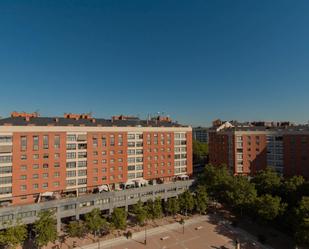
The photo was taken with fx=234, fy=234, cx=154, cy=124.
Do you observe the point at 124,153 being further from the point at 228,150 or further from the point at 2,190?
the point at 228,150

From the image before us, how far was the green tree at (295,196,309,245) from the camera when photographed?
4258cm

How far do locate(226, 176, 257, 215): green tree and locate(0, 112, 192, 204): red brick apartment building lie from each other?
1864cm

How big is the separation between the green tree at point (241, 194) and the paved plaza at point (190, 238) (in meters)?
6.34

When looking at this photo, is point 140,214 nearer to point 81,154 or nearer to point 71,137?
point 81,154

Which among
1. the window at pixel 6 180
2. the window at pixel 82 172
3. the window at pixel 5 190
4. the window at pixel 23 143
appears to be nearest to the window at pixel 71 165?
the window at pixel 82 172

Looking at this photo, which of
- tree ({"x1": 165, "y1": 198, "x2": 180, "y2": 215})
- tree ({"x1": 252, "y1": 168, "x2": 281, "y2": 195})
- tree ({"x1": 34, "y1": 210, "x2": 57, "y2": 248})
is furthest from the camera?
tree ({"x1": 252, "y1": 168, "x2": 281, "y2": 195})

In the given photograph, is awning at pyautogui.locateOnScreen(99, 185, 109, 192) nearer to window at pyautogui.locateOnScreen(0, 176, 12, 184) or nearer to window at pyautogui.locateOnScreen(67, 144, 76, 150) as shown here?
window at pyautogui.locateOnScreen(67, 144, 76, 150)

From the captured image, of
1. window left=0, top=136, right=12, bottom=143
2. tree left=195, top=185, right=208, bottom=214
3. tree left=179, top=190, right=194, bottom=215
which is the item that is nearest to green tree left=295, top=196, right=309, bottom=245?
tree left=195, top=185, right=208, bottom=214

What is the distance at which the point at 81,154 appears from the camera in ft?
204

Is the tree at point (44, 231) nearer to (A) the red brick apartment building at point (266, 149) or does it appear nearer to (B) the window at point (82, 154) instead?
(B) the window at point (82, 154)

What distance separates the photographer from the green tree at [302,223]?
140 ft

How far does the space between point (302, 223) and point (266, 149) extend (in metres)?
45.9

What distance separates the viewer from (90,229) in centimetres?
5116

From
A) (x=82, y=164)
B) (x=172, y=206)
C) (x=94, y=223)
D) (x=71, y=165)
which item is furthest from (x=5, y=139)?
(x=172, y=206)
